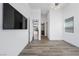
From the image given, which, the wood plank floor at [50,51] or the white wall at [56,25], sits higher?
the white wall at [56,25]

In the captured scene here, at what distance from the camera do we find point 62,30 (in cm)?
860

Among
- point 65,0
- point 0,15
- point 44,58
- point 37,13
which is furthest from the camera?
point 37,13

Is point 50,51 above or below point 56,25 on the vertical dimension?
below

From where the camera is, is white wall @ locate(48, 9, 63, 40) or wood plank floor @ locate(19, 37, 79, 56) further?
white wall @ locate(48, 9, 63, 40)

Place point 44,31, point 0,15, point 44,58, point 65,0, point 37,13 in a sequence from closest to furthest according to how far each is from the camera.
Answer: point 44,58 < point 65,0 < point 0,15 < point 37,13 < point 44,31

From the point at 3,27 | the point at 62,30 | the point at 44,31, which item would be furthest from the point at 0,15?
the point at 44,31

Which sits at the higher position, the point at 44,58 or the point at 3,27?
the point at 3,27

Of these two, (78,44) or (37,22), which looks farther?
(37,22)

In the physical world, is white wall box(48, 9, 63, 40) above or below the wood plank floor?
above

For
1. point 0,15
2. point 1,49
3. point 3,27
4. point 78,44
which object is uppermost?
point 0,15

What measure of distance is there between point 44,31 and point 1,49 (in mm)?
12193

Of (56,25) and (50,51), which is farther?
(56,25)

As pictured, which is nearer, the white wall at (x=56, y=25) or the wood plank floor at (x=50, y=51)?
the wood plank floor at (x=50, y=51)

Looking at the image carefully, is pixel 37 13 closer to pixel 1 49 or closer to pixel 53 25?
pixel 53 25
